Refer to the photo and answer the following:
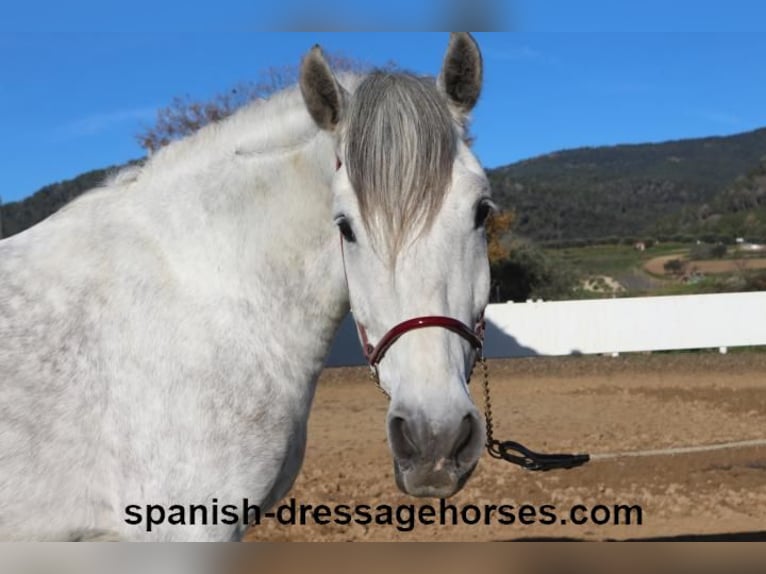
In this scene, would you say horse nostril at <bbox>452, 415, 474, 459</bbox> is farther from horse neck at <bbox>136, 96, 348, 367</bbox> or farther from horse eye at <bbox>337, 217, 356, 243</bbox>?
horse neck at <bbox>136, 96, 348, 367</bbox>

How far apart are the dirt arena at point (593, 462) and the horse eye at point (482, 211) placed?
11.1ft

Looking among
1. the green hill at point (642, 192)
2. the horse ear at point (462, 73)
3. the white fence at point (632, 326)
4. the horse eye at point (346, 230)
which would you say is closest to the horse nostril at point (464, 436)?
the horse eye at point (346, 230)

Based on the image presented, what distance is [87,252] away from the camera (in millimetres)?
2338

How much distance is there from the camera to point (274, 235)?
2428 mm

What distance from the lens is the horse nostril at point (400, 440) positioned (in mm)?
1824

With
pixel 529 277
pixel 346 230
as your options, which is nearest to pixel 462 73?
pixel 346 230

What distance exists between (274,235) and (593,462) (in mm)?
5500

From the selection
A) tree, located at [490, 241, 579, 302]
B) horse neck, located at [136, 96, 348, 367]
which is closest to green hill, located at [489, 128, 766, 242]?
tree, located at [490, 241, 579, 302]

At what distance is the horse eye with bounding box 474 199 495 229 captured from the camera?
2.04 metres

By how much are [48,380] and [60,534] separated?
1.55 ft

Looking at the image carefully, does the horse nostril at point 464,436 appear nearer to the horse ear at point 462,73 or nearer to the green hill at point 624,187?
the horse ear at point 462,73

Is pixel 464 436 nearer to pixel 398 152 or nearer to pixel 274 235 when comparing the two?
pixel 398 152

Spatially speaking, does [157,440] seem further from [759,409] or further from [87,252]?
[759,409]

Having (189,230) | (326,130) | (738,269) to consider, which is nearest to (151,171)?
(189,230)
